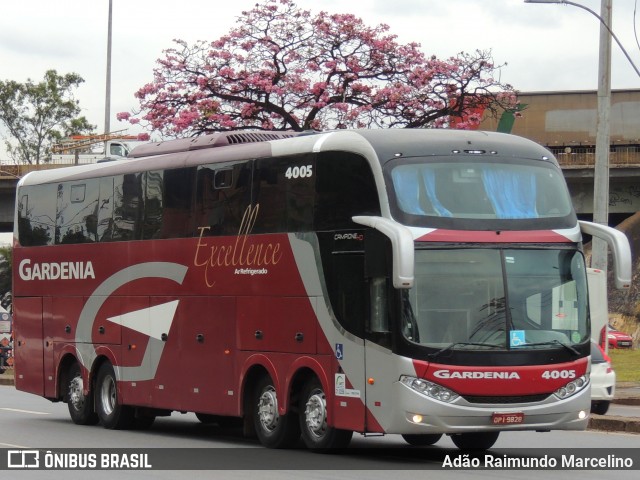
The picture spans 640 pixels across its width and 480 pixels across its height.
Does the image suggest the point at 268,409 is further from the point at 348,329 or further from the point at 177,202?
the point at 177,202

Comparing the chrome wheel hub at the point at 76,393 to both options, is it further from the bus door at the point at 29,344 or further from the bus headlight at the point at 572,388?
the bus headlight at the point at 572,388

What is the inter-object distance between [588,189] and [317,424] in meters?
45.3

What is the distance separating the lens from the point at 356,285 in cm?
1516

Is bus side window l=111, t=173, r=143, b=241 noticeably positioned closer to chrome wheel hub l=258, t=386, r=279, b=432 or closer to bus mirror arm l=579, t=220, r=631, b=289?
chrome wheel hub l=258, t=386, r=279, b=432

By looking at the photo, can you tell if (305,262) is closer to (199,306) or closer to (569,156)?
(199,306)

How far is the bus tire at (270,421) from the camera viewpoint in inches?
649

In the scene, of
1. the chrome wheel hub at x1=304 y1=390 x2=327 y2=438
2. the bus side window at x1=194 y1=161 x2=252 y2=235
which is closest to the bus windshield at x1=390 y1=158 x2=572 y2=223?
the chrome wheel hub at x1=304 y1=390 x2=327 y2=438

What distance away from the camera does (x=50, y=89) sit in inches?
3484

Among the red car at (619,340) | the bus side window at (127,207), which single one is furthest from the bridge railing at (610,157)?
the bus side window at (127,207)

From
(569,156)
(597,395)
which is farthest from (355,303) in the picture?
(569,156)

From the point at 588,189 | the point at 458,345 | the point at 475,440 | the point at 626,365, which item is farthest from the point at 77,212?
the point at 588,189

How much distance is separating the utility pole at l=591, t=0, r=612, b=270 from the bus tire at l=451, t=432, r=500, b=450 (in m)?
10.3

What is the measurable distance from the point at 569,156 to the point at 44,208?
3852 cm

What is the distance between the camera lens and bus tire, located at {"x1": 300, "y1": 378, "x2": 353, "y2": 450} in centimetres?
1572
